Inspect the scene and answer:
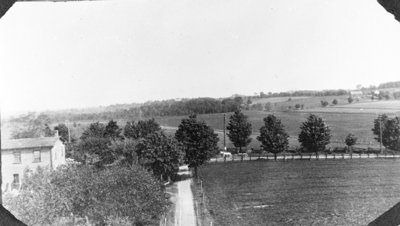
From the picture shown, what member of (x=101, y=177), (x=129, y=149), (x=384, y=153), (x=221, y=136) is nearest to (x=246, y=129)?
(x=221, y=136)

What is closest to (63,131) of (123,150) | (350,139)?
(123,150)

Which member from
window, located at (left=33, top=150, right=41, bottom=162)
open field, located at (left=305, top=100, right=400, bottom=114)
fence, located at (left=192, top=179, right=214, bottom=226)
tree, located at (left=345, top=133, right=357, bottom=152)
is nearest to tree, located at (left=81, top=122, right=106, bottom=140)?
window, located at (left=33, top=150, right=41, bottom=162)

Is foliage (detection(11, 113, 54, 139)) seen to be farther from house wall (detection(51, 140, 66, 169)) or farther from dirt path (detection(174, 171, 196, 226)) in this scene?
dirt path (detection(174, 171, 196, 226))

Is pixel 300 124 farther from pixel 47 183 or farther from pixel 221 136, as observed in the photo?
pixel 47 183

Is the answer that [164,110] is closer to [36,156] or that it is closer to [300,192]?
[36,156]

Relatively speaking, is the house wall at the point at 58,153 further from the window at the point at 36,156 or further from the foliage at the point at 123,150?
the foliage at the point at 123,150

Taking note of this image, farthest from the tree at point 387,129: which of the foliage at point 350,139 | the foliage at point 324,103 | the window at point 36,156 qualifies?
the window at point 36,156
